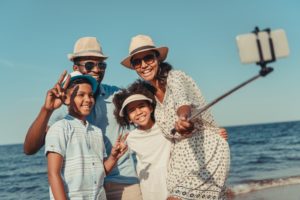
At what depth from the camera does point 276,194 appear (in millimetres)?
12102

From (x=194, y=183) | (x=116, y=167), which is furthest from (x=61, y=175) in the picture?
(x=194, y=183)

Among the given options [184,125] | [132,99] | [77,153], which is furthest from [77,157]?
[184,125]

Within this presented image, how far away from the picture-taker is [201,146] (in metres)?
3.93

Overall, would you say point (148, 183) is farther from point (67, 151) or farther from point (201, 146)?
point (67, 151)

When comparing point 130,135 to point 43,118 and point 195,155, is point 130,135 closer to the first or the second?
point 195,155

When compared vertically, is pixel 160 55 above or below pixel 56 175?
above

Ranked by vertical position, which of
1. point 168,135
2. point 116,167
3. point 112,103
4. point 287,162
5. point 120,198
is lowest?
point 287,162

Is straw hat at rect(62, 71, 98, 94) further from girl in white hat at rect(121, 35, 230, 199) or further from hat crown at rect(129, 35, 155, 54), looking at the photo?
girl in white hat at rect(121, 35, 230, 199)

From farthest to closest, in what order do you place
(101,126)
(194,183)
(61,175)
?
1. (101,126)
2. (194,183)
3. (61,175)

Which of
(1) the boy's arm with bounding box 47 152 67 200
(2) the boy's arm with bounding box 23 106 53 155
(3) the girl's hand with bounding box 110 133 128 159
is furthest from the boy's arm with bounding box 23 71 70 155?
(3) the girl's hand with bounding box 110 133 128 159

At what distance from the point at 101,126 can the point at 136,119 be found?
405 millimetres

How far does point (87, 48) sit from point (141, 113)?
97 centimetres

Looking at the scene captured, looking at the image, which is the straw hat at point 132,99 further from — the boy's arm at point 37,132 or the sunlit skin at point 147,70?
the boy's arm at point 37,132

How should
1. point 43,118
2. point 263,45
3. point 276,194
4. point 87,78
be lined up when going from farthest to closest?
point 276,194
point 87,78
point 43,118
point 263,45
